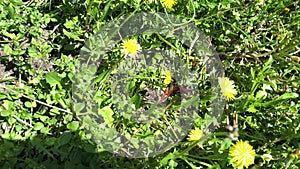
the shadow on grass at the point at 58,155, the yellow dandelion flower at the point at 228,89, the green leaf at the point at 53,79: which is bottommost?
the shadow on grass at the point at 58,155

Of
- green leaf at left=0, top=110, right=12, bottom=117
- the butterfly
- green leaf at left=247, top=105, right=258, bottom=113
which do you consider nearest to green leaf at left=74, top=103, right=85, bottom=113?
green leaf at left=0, top=110, right=12, bottom=117

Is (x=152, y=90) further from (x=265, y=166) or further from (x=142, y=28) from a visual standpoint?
(x=265, y=166)

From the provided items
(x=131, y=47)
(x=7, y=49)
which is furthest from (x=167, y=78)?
(x=7, y=49)

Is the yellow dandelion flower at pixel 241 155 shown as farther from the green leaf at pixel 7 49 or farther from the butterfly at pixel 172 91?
the green leaf at pixel 7 49

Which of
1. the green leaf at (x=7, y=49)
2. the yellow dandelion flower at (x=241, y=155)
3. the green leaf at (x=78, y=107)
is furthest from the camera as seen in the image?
the green leaf at (x=7, y=49)

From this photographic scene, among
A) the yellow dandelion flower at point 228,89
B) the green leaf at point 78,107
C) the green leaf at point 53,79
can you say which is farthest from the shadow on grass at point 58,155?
the yellow dandelion flower at point 228,89

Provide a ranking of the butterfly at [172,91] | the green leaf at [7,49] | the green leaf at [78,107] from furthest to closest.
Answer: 1. the butterfly at [172,91]
2. the green leaf at [7,49]
3. the green leaf at [78,107]

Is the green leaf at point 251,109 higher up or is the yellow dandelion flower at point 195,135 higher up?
the green leaf at point 251,109

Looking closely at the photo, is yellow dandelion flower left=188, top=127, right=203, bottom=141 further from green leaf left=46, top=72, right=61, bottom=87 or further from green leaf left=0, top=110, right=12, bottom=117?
green leaf left=0, top=110, right=12, bottom=117

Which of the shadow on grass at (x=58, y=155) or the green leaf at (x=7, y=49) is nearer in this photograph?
the shadow on grass at (x=58, y=155)
